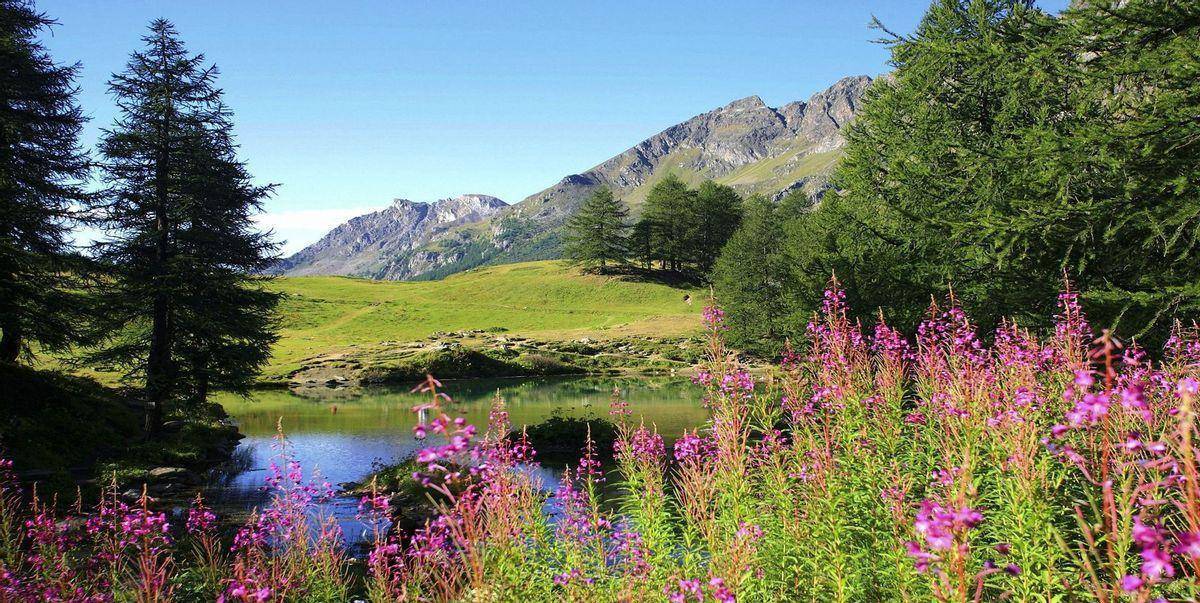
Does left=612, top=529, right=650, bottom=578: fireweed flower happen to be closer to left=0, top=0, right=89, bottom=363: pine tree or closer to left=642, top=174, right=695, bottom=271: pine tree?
left=0, top=0, right=89, bottom=363: pine tree

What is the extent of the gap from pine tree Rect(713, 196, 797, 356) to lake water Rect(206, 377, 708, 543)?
5225 mm

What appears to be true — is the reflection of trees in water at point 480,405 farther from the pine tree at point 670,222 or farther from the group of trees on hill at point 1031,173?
the pine tree at point 670,222

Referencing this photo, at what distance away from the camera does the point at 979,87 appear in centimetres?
2200

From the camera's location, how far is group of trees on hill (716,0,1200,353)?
12875 mm

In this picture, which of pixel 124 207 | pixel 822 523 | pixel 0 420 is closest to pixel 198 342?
pixel 124 207

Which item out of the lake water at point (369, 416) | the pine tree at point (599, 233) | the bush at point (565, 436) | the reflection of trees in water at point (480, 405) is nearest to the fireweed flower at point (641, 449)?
the lake water at point (369, 416)

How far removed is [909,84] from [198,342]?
93.6 ft

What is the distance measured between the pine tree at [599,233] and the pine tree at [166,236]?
214 ft

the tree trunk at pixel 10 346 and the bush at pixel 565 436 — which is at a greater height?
the tree trunk at pixel 10 346

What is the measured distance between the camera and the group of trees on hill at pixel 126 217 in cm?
2106

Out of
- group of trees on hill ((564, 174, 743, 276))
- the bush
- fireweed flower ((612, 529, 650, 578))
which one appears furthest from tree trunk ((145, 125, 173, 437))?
group of trees on hill ((564, 174, 743, 276))

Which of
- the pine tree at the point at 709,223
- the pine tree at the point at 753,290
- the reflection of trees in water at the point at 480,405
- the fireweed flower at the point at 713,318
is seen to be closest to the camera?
the fireweed flower at the point at 713,318

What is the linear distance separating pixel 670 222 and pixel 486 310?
29.7 m

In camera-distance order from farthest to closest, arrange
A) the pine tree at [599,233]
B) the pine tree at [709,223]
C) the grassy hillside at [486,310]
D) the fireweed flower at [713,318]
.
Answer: the pine tree at [709,223] → the pine tree at [599,233] → the grassy hillside at [486,310] → the fireweed flower at [713,318]
